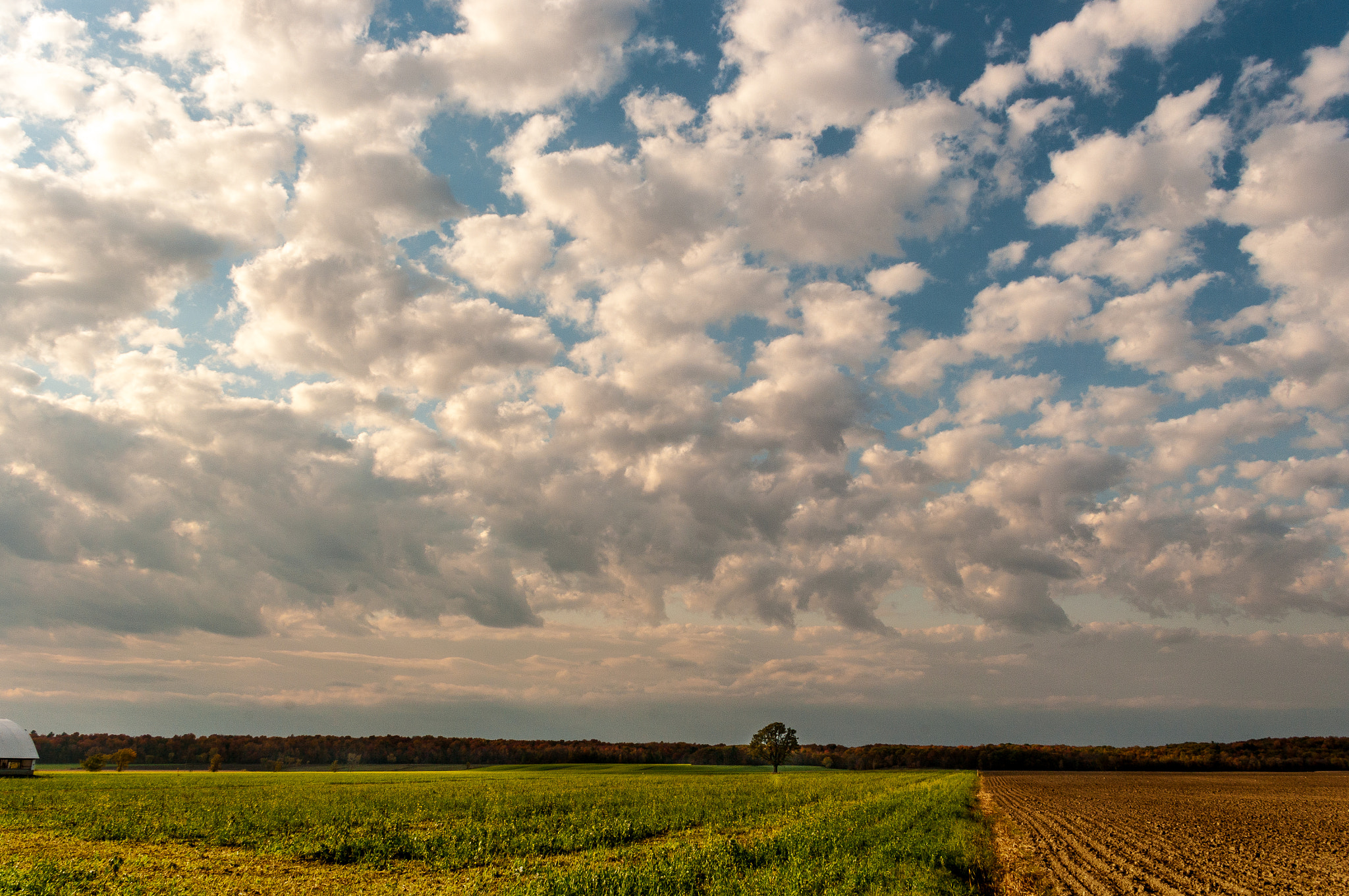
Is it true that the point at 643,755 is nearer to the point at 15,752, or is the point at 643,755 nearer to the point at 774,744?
the point at 774,744

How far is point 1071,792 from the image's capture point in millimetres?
75000

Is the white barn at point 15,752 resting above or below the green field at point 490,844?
Result: below

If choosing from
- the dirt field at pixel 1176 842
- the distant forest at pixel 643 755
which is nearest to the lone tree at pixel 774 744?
the distant forest at pixel 643 755

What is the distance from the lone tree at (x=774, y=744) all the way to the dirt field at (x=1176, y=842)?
93.7 meters

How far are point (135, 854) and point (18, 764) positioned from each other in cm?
10901

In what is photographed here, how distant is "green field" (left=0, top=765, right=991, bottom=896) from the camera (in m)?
20.1

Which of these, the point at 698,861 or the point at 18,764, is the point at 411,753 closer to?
the point at 18,764

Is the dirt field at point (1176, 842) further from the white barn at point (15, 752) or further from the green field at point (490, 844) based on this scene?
the white barn at point (15, 752)

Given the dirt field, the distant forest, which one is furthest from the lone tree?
the dirt field

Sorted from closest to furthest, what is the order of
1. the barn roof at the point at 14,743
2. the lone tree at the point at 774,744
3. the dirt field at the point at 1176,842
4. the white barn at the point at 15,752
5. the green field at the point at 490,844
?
1. the green field at the point at 490,844
2. the dirt field at the point at 1176,842
3. the white barn at the point at 15,752
4. the barn roof at the point at 14,743
5. the lone tree at the point at 774,744

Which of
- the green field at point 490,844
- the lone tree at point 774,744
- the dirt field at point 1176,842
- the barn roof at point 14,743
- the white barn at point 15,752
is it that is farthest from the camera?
the lone tree at point 774,744

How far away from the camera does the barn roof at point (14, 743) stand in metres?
103

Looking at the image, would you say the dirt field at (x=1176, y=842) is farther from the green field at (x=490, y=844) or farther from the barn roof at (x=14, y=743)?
the barn roof at (x=14, y=743)

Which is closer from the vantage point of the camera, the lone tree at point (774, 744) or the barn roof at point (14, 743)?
the barn roof at point (14, 743)
